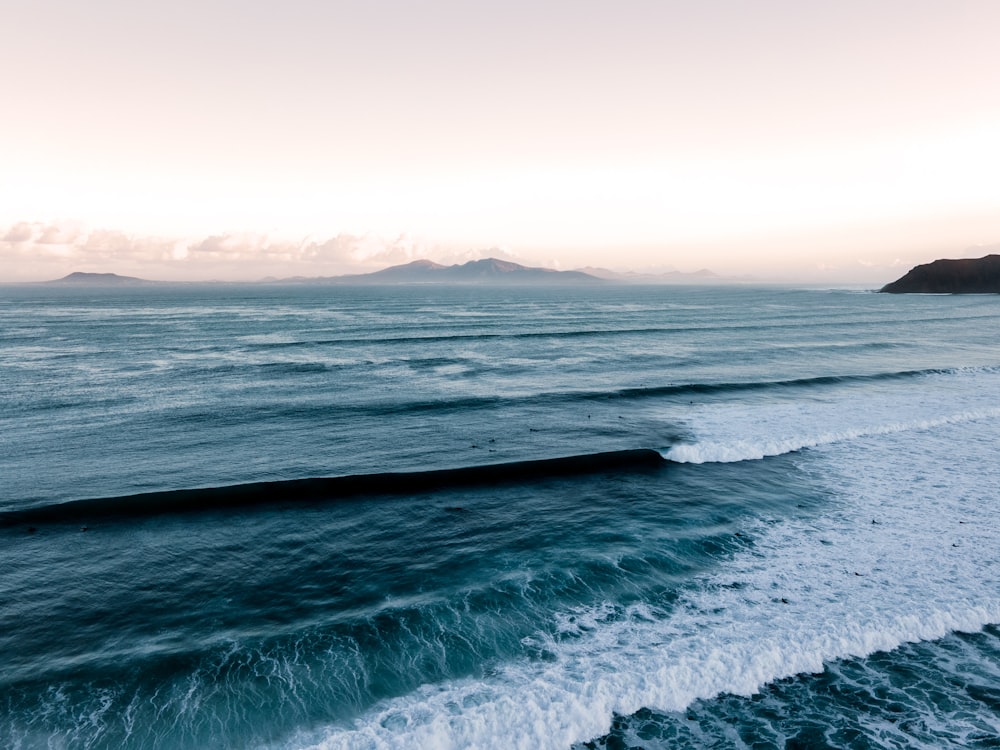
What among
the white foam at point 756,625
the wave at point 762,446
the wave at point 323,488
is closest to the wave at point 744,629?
the white foam at point 756,625

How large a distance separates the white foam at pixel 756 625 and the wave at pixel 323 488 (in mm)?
6986

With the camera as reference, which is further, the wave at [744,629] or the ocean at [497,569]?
the ocean at [497,569]

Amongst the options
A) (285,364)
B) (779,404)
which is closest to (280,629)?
(779,404)

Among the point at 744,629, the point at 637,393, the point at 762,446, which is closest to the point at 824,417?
the point at 762,446

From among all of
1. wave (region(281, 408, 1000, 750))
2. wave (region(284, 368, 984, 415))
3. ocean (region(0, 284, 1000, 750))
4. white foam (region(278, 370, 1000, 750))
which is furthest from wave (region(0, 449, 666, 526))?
wave (region(284, 368, 984, 415))

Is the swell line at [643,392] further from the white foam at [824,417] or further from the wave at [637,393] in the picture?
the white foam at [824,417]

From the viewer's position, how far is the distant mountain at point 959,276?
166625mm

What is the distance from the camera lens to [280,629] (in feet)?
41.5

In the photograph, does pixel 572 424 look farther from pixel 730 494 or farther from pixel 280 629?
pixel 280 629

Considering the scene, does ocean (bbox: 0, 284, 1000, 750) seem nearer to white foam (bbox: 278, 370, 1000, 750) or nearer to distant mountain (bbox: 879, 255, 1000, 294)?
white foam (bbox: 278, 370, 1000, 750)

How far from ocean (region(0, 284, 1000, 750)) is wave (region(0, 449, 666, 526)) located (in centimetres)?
11

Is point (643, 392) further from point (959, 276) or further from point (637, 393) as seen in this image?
point (959, 276)

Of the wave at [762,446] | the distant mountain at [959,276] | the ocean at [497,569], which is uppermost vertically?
the distant mountain at [959,276]

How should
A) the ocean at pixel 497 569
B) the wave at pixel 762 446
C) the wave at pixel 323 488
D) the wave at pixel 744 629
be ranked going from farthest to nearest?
the wave at pixel 762 446, the wave at pixel 323 488, the ocean at pixel 497 569, the wave at pixel 744 629
